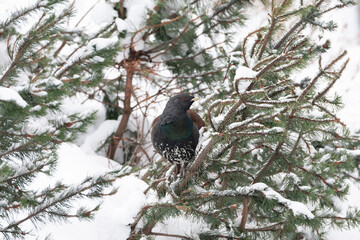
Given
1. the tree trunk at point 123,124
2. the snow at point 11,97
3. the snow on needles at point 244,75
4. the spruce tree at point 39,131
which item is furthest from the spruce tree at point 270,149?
the tree trunk at point 123,124

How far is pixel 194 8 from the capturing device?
3738mm

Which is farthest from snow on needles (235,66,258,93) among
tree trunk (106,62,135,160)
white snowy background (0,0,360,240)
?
tree trunk (106,62,135,160)

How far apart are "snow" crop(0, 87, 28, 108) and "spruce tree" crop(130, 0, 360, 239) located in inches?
31.0

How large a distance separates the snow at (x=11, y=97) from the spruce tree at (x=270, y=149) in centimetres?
79

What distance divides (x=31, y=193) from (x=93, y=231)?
57cm

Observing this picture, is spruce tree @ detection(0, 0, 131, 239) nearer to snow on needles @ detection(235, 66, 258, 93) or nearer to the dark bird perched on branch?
the dark bird perched on branch

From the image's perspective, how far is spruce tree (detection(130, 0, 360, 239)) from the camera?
183 centimetres

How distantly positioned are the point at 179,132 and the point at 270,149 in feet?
1.96

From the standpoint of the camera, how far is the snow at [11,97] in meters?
1.54

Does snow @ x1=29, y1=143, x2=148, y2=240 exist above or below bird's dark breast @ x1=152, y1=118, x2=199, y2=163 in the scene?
below

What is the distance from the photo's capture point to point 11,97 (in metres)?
1.55

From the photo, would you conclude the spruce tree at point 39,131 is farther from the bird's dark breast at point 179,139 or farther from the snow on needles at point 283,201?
the snow on needles at point 283,201

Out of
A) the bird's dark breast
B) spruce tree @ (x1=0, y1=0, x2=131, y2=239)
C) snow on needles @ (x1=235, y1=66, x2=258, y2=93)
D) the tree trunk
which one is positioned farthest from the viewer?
the tree trunk

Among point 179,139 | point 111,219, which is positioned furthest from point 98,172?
point 111,219
